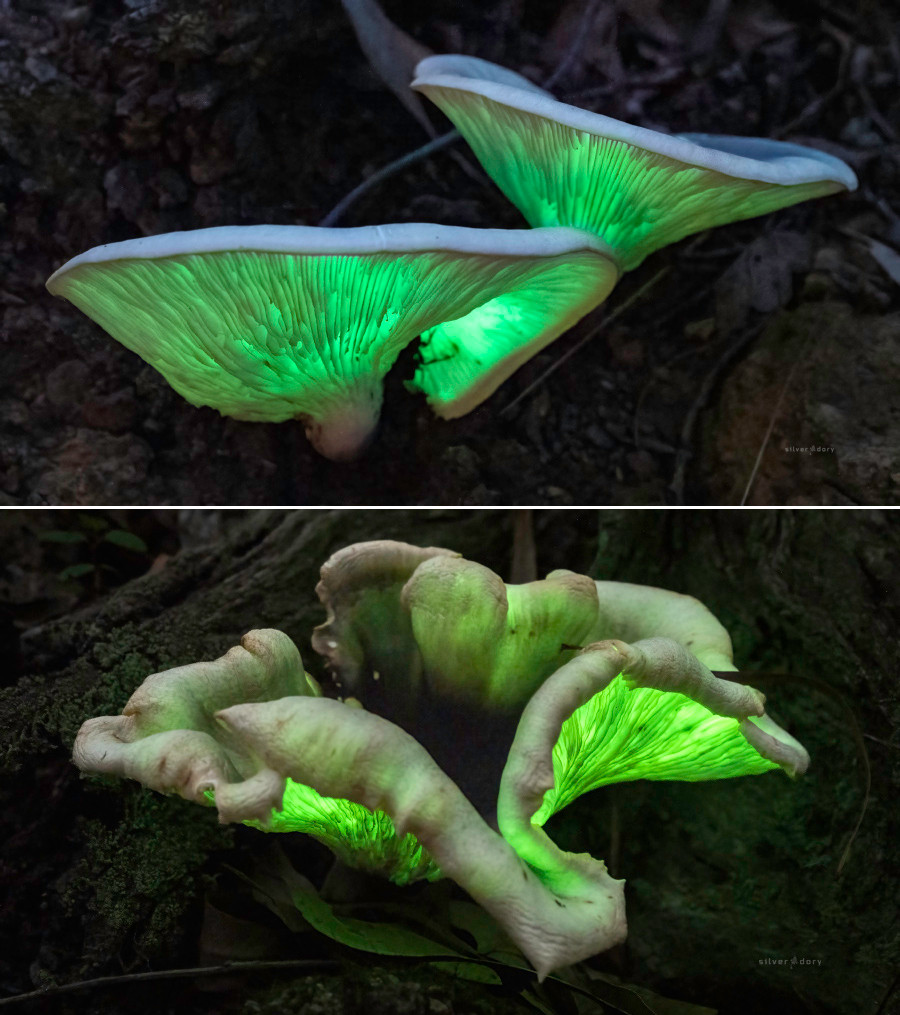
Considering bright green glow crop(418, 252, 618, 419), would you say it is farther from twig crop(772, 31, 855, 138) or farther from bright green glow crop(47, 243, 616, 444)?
twig crop(772, 31, 855, 138)

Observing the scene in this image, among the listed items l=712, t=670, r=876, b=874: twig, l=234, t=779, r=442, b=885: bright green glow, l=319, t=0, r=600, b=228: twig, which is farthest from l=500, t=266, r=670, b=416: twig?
l=234, t=779, r=442, b=885: bright green glow

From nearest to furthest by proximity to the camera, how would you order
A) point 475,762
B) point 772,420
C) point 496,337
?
point 475,762, point 496,337, point 772,420

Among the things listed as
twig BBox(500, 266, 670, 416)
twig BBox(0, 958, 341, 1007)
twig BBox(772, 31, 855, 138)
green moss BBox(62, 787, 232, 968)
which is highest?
twig BBox(772, 31, 855, 138)

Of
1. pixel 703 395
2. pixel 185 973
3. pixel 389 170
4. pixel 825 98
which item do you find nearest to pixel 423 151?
pixel 389 170

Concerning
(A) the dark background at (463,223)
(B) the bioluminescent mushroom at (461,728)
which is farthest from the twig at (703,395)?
(B) the bioluminescent mushroom at (461,728)

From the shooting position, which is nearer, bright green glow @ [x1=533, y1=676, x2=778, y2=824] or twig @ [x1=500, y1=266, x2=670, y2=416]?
bright green glow @ [x1=533, y1=676, x2=778, y2=824]

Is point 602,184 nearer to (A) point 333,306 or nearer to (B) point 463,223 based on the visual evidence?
(B) point 463,223

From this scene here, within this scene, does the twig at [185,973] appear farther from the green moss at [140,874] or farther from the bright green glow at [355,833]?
the bright green glow at [355,833]
